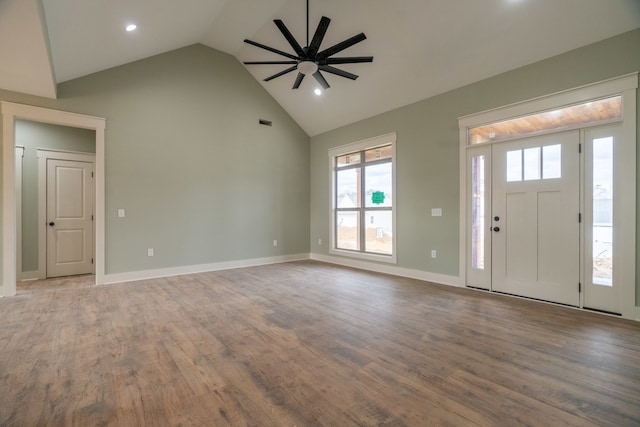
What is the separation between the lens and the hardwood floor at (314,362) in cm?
165

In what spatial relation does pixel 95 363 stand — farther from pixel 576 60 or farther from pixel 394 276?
pixel 576 60

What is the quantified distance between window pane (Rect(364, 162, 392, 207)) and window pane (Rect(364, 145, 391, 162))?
0.48 ft

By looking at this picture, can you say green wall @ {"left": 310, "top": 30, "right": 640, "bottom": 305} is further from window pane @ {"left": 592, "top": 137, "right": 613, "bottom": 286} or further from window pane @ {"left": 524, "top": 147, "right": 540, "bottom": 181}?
window pane @ {"left": 524, "top": 147, "right": 540, "bottom": 181}

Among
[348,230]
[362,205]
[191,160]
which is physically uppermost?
[191,160]

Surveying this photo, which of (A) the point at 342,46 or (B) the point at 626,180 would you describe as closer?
(B) the point at 626,180

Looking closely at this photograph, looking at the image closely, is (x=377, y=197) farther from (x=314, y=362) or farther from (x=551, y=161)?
(x=314, y=362)

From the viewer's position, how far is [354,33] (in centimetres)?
446

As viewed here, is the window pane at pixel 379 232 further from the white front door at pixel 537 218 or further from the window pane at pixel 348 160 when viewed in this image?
the white front door at pixel 537 218

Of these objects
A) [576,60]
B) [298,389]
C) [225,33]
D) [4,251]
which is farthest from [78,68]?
[576,60]

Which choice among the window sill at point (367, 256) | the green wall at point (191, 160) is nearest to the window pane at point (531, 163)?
the window sill at point (367, 256)

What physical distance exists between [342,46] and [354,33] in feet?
4.69

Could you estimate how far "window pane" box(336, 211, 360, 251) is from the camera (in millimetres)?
6422

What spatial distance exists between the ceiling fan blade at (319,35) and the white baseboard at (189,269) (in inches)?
167

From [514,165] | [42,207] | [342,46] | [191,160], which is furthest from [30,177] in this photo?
[514,165]
